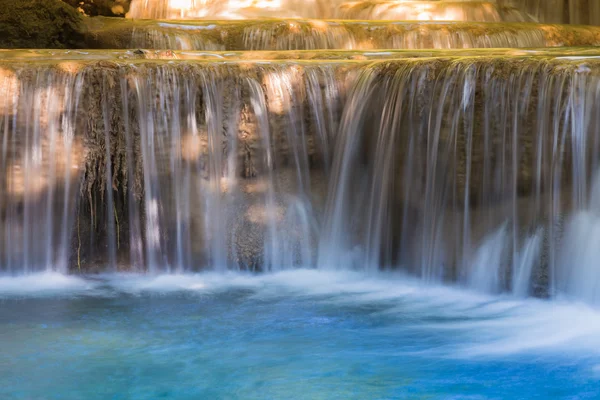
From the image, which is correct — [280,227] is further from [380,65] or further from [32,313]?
[32,313]

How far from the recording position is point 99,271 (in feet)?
20.2

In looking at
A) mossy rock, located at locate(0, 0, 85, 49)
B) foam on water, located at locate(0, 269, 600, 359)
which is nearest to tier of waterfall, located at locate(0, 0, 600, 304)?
foam on water, located at locate(0, 269, 600, 359)

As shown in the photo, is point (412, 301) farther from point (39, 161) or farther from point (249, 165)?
point (39, 161)

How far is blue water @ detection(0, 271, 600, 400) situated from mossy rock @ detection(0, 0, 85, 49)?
388 cm

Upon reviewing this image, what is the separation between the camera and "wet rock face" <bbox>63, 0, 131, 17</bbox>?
37.8 ft

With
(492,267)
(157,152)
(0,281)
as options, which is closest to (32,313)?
(0,281)

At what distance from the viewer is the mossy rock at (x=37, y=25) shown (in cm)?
904

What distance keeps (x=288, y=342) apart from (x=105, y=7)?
8033mm

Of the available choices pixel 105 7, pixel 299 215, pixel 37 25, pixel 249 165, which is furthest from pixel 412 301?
pixel 105 7

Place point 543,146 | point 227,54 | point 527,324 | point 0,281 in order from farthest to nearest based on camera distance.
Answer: point 227,54
point 0,281
point 543,146
point 527,324

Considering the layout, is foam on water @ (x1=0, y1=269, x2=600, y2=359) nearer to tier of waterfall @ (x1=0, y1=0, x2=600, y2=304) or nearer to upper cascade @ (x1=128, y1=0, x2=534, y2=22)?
tier of waterfall @ (x1=0, y1=0, x2=600, y2=304)

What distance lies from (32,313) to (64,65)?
1787mm

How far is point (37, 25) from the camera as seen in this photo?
909 cm

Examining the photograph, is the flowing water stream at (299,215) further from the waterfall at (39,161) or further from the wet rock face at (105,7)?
the wet rock face at (105,7)
